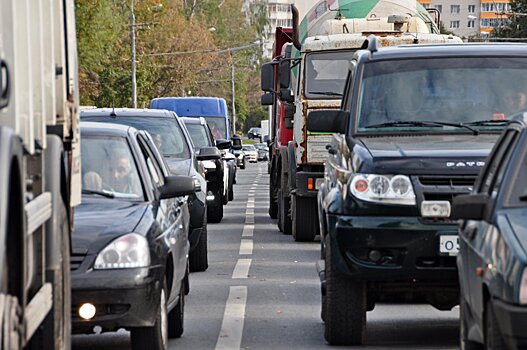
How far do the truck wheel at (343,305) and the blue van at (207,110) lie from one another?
1160 inches

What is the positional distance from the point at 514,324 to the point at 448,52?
527cm

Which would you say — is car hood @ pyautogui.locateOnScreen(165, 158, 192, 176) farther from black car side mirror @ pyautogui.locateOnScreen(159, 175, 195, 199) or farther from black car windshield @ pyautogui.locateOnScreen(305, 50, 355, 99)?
black car side mirror @ pyautogui.locateOnScreen(159, 175, 195, 199)

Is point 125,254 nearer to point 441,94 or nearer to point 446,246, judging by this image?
point 446,246

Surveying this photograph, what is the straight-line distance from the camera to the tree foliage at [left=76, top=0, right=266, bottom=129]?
218 feet

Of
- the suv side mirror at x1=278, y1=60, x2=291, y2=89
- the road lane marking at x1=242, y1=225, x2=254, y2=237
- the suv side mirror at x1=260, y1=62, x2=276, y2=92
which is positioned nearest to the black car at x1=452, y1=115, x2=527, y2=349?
the suv side mirror at x1=278, y1=60, x2=291, y2=89

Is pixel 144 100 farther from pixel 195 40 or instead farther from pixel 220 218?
pixel 220 218

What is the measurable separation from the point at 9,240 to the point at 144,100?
78804mm

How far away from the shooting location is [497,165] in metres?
8.45

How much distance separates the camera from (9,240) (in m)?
6.16

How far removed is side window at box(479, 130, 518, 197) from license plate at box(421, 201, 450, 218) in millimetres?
1556

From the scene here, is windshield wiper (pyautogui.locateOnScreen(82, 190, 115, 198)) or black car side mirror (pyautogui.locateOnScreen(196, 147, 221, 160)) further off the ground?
windshield wiper (pyautogui.locateOnScreen(82, 190, 115, 198))

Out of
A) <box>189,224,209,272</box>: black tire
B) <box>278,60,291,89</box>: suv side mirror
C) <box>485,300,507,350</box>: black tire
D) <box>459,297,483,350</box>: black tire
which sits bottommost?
<box>189,224,209,272</box>: black tire

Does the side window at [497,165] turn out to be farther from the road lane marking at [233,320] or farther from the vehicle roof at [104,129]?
the vehicle roof at [104,129]

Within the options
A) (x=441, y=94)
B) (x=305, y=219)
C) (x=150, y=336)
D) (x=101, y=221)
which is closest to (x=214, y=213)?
(x=305, y=219)
